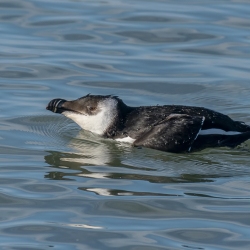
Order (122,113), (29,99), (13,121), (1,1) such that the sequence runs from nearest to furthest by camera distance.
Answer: (122,113) → (13,121) → (29,99) → (1,1)

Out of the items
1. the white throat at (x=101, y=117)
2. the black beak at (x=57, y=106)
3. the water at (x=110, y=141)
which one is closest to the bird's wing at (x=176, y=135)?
the water at (x=110, y=141)

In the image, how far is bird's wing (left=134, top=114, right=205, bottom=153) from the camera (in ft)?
33.7

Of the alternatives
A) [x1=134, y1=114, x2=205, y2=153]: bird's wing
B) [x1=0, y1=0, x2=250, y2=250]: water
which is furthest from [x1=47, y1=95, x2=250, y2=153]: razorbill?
[x1=0, y1=0, x2=250, y2=250]: water

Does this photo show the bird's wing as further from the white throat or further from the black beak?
the black beak

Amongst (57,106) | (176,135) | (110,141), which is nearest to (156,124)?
(176,135)

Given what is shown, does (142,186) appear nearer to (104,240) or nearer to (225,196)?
(225,196)

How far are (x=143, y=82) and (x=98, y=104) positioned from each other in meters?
2.93

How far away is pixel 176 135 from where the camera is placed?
10.3 metres

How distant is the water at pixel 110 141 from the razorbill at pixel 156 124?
0.50 ft

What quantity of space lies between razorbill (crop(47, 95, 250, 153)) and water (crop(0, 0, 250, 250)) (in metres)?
0.15

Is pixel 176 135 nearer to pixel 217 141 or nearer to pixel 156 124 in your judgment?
pixel 156 124

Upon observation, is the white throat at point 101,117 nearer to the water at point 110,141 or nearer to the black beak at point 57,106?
the black beak at point 57,106

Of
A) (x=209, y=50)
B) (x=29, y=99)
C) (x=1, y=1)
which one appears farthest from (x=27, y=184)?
(x=1, y=1)

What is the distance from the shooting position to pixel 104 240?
7.81 meters
